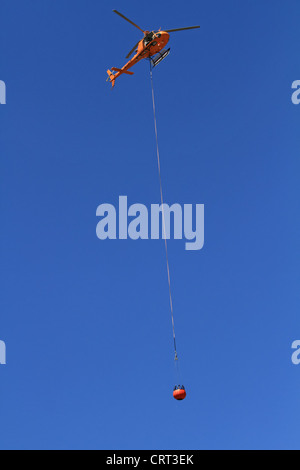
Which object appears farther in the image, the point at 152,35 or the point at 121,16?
the point at 152,35

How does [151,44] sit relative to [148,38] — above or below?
below

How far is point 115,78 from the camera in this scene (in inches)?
1227
